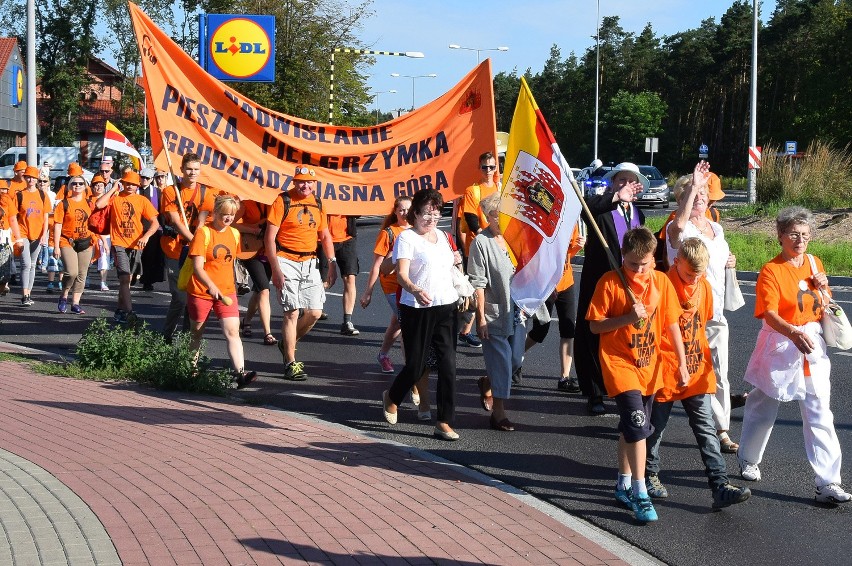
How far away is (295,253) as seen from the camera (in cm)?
979

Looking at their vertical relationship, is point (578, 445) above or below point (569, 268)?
below

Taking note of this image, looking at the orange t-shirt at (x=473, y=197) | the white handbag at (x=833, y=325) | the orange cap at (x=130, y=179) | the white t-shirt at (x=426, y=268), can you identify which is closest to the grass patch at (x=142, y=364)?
the white t-shirt at (x=426, y=268)

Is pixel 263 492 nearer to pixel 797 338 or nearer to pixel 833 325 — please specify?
pixel 797 338

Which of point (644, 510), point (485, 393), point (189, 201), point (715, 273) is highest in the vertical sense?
point (189, 201)

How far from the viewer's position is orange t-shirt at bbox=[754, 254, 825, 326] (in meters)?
6.28

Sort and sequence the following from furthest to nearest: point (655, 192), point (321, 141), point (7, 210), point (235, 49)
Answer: point (655, 192), point (235, 49), point (7, 210), point (321, 141)

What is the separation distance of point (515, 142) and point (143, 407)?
3333 mm

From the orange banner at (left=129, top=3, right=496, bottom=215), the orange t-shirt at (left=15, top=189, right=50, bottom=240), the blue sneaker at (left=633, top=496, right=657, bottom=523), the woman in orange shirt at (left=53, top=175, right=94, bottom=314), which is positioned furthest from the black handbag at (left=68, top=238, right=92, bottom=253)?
the blue sneaker at (left=633, top=496, right=657, bottom=523)

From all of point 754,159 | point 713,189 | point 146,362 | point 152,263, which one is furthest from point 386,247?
point 754,159

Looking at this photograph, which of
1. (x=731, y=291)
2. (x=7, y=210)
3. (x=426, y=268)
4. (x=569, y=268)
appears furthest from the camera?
(x=7, y=210)

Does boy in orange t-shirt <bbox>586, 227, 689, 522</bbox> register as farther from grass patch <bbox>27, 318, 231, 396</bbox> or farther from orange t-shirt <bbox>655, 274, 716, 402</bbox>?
grass patch <bbox>27, 318, 231, 396</bbox>

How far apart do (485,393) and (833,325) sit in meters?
2.80

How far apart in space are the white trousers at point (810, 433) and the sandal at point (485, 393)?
7.14ft

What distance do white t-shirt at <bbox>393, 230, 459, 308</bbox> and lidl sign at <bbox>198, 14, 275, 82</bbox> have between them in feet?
38.0
